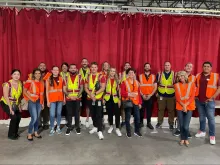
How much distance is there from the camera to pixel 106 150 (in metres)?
3.65

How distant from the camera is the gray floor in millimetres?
3287

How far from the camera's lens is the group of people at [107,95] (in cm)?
394

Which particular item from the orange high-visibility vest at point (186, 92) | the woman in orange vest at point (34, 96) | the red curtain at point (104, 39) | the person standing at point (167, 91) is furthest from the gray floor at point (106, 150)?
the red curtain at point (104, 39)

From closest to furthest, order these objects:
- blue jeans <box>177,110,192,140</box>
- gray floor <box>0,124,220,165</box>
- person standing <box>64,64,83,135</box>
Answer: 1. gray floor <box>0,124,220,165</box>
2. blue jeans <box>177,110,192,140</box>
3. person standing <box>64,64,83,135</box>

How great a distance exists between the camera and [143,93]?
4742 millimetres

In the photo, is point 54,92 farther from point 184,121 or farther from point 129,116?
point 184,121

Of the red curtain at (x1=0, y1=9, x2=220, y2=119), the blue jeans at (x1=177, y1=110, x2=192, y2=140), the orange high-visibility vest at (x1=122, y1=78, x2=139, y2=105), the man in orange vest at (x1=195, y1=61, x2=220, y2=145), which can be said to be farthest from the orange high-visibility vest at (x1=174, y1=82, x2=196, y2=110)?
the red curtain at (x1=0, y1=9, x2=220, y2=119)

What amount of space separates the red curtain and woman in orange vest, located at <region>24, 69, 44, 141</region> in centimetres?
95

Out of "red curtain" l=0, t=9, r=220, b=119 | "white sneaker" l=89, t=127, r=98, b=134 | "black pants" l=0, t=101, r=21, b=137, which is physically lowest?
"white sneaker" l=89, t=127, r=98, b=134

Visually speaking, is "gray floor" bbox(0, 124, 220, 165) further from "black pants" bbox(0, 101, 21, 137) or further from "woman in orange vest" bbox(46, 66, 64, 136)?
"woman in orange vest" bbox(46, 66, 64, 136)

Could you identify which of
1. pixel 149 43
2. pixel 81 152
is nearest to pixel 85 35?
pixel 149 43

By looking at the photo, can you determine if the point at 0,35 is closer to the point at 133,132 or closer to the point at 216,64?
the point at 133,132

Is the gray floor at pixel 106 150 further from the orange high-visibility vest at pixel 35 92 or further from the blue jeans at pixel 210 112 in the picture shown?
the orange high-visibility vest at pixel 35 92

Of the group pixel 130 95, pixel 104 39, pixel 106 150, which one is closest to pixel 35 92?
pixel 106 150
